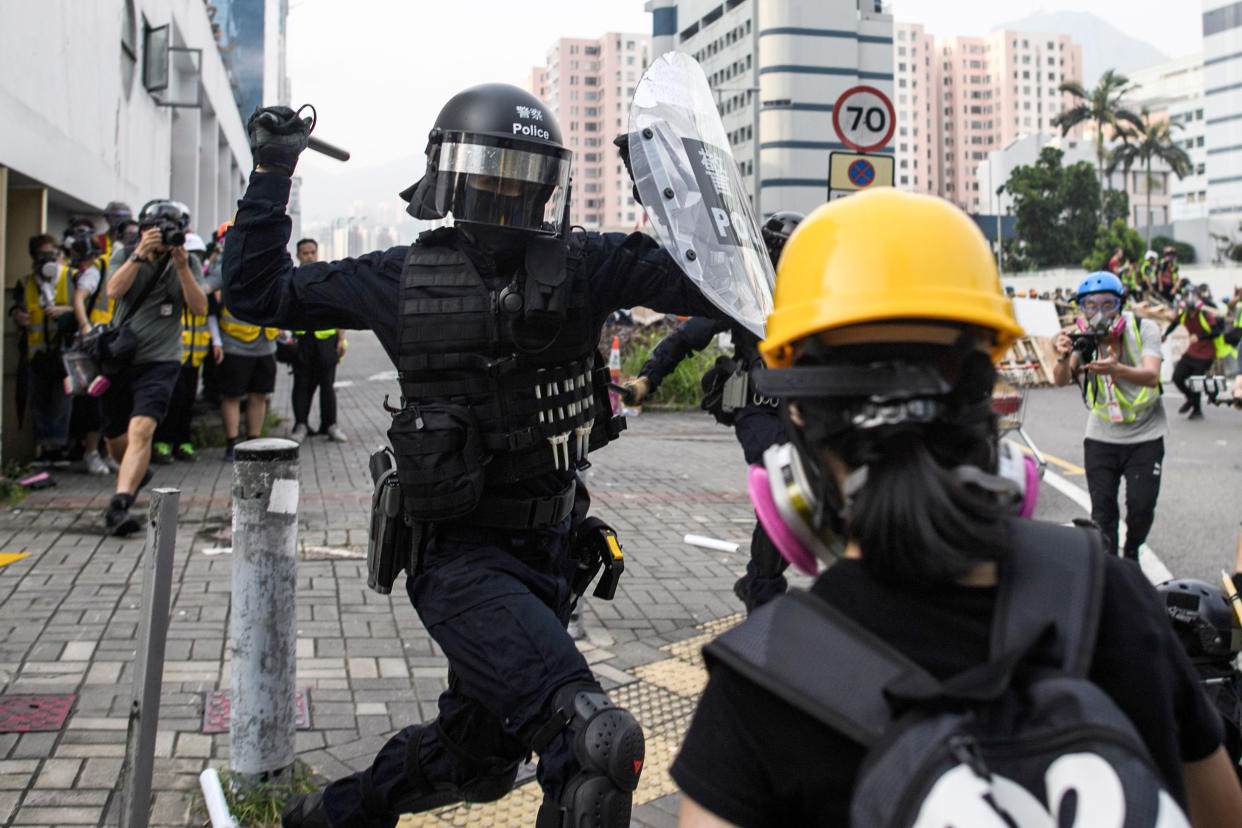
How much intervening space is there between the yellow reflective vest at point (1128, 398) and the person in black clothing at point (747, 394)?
2.15 meters

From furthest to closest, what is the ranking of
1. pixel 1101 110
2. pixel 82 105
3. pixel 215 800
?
pixel 1101 110 < pixel 82 105 < pixel 215 800

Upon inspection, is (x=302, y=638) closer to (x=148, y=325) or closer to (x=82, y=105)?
(x=148, y=325)

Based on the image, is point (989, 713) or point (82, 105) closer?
point (989, 713)

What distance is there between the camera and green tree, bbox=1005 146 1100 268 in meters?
70.4

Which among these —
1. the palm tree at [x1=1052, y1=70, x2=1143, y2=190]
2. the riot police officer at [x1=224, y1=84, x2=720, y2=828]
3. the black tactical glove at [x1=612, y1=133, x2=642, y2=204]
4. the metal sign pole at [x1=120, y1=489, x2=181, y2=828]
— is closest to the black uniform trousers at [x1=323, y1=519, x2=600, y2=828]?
the riot police officer at [x1=224, y1=84, x2=720, y2=828]

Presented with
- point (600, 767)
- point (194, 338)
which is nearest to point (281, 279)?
point (600, 767)

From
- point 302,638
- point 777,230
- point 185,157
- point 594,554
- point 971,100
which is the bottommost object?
point 302,638

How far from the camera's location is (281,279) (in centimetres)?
309

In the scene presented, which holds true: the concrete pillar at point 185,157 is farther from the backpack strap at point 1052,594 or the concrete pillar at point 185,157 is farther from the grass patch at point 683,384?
the backpack strap at point 1052,594

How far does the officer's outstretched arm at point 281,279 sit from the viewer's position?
306 cm

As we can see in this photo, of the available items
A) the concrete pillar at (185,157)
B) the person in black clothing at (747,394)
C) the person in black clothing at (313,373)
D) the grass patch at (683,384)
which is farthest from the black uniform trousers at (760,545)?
the concrete pillar at (185,157)

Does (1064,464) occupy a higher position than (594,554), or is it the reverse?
(1064,464)

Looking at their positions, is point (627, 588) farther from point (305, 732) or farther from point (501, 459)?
point (501, 459)

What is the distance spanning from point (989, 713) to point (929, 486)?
25 cm
